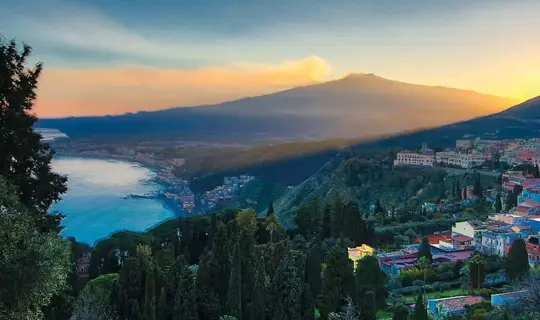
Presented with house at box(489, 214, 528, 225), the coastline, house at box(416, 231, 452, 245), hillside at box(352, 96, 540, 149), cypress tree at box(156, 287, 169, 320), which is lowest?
the coastline

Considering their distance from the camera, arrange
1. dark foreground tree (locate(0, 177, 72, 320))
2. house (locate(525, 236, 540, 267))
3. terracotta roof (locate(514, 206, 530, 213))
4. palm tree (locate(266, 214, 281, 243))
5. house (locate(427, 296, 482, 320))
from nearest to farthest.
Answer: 1. dark foreground tree (locate(0, 177, 72, 320))
2. house (locate(427, 296, 482, 320))
3. house (locate(525, 236, 540, 267))
4. palm tree (locate(266, 214, 281, 243))
5. terracotta roof (locate(514, 206, 530, 213))

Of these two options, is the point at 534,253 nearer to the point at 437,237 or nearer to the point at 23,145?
the point at 437,237

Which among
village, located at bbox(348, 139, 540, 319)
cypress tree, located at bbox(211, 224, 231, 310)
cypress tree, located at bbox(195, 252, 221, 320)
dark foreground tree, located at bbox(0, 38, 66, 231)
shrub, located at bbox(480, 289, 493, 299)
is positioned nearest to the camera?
dark foreground tree, located at bbox(0, 38, 66, 231)

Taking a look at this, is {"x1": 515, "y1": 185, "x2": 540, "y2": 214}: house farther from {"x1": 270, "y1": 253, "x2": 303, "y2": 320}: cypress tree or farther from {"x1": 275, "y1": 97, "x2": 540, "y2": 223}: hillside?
{"x1": 270, "y1": 253, "x2": 303, "y2": 320}: cypress tree

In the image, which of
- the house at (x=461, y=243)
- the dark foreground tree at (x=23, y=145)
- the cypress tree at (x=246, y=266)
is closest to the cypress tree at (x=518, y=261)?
the house at (x=461, y=243)

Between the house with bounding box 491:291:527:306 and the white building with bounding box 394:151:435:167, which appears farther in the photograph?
the white building with bounding box 394:151:435:167

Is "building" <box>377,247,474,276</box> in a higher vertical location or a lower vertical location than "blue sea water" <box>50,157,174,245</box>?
higher

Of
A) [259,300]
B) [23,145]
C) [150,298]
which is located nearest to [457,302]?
[259,300]

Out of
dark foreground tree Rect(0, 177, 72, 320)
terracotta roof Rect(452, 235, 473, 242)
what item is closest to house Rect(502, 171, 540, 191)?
terracotta roof Rect(452, 235, 473, 242)
